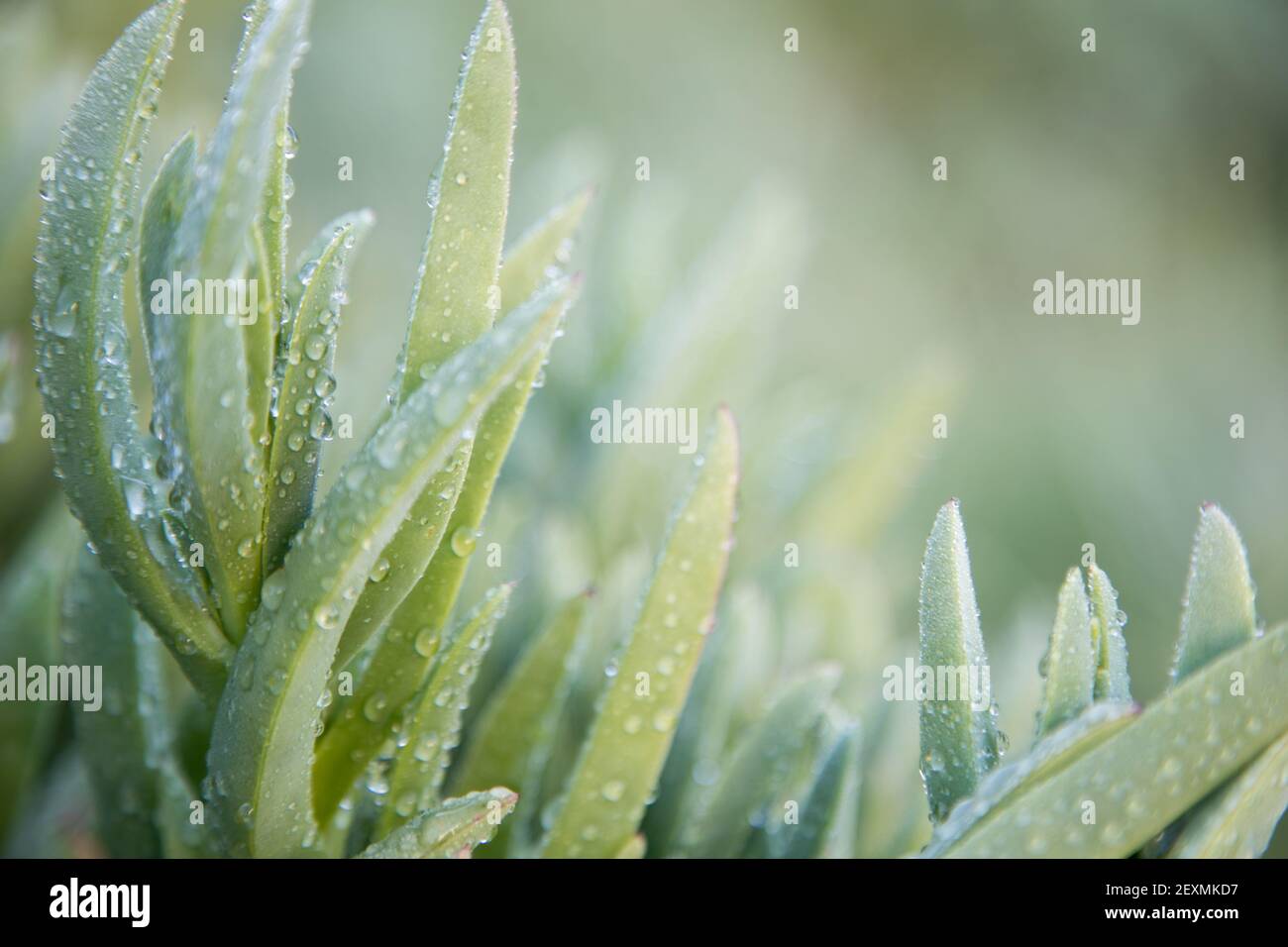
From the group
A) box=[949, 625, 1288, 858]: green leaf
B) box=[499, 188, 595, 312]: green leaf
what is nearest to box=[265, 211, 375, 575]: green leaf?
box=[499, 188, 595, 312]: green leaf

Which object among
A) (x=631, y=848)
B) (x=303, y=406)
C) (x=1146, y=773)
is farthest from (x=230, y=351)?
(x=1146, y=773)

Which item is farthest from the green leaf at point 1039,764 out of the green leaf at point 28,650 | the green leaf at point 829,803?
the green leaf at point 28,650

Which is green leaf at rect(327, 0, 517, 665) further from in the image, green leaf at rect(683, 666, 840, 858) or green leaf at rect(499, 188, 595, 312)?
green leaf at rect(683, 666, 840, 858)

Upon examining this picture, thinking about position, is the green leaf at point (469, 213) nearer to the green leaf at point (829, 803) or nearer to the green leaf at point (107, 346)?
the green leaf at point (107, 346)

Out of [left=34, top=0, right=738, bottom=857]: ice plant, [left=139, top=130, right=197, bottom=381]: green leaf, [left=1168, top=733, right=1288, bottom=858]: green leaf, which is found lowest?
[left=1168, top=733, right=1288, bottom=858]: green leaf
